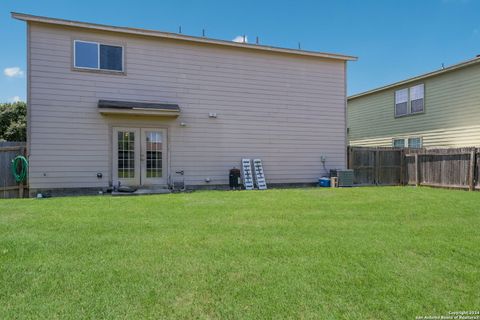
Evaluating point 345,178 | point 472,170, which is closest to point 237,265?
point 345,178

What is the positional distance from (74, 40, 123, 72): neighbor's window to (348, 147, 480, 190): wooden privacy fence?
9295 mm

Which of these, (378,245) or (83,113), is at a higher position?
(83,113)

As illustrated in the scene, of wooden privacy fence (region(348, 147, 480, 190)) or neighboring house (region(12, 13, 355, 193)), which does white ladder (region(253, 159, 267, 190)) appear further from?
wooden privacy fence (region(348, 147, 480, 190))

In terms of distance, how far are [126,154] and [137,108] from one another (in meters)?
1.53

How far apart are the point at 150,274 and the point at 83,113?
7991 mm

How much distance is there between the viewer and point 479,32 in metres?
14.1

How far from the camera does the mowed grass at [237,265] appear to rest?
243 centimetres

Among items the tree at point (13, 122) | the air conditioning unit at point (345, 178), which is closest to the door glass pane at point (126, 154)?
the air conditioning unit at point (345, 178)

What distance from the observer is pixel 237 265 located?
3.26 meters

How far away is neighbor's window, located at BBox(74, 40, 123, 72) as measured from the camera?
31.4ft

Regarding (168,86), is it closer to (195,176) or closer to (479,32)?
(195,176)

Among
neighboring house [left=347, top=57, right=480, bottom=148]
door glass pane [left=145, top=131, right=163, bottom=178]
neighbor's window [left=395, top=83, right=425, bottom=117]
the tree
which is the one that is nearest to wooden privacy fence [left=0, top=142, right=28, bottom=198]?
door glass pane [left=145, top=131, right=163, bottom=178]

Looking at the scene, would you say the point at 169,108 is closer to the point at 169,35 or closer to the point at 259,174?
the point at 169,35

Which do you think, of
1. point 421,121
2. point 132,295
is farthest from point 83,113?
point 421,121
